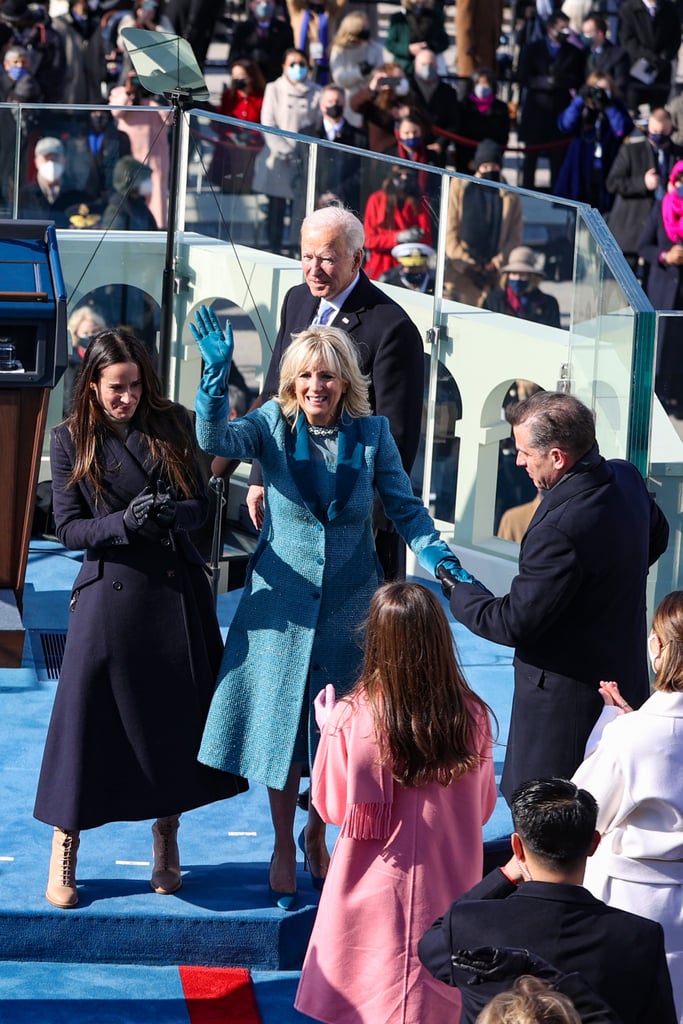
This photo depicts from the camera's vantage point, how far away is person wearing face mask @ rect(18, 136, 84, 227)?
28.3 ft

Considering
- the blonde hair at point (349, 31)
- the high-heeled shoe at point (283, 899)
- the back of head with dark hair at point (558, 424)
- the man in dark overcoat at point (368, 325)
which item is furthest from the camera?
the blonde hair at point (349, 31)

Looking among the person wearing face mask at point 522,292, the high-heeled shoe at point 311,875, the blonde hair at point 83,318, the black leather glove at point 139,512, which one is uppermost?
the person wearing face mask at point 522,292

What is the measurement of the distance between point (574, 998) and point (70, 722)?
2.01m

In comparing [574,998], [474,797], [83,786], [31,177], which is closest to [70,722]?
[83,786]

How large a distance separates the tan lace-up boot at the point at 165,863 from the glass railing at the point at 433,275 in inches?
91.7

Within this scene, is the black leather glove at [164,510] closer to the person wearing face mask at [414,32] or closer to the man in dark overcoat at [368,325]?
the man in dark overcoat at [368,325]

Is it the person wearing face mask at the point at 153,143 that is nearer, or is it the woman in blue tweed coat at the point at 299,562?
the woman in blue tweed coat at the point at 299,562

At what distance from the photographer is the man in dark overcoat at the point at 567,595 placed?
397 cm

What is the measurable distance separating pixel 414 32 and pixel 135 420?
10241 mm

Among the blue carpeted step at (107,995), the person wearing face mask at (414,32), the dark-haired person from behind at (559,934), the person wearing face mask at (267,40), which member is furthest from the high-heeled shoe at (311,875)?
the person wearing face mask at (414,32)

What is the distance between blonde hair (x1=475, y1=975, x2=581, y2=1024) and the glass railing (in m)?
3.61

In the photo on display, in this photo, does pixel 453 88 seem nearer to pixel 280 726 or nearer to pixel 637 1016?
pixel 280 726

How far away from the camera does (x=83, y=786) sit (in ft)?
14.0

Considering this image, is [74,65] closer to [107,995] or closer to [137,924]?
[137,924]
